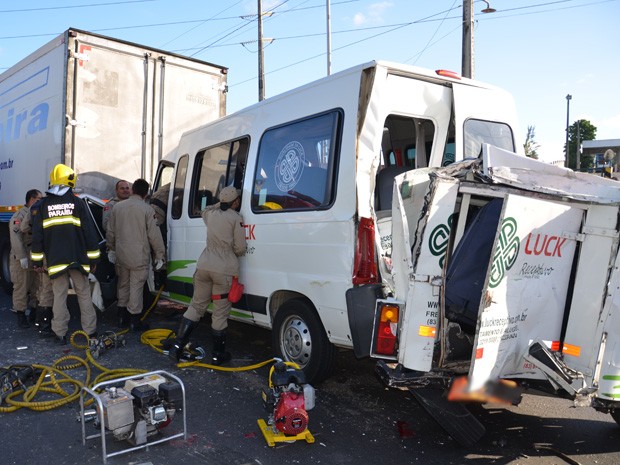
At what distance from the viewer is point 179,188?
6.35 metres

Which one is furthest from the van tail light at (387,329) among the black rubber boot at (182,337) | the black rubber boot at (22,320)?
the black rubber boot at (22,320)

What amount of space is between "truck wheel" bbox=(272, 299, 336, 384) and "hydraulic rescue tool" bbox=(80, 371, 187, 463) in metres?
1.16

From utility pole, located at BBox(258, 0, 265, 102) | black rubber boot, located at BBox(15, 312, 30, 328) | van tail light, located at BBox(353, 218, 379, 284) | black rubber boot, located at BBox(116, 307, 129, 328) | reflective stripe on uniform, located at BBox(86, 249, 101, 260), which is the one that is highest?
utility pole, located at BBox(258, 0, 265, 102)

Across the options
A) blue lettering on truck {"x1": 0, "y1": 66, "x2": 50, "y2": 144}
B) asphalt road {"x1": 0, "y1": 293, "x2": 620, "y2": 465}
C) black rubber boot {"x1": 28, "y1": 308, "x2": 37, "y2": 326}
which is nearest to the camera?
asphalt road {"x1": 0, "y1": 293, "x2": 620, "y2": 465}

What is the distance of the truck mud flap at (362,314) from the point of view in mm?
3582

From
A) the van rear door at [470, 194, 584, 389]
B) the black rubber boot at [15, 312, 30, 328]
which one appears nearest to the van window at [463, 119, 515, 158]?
the van rear door at [470, 194, 584, 389]

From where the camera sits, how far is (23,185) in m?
8.52

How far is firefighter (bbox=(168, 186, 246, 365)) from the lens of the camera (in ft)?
16.4

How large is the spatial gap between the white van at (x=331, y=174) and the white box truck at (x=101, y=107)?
2603 mm

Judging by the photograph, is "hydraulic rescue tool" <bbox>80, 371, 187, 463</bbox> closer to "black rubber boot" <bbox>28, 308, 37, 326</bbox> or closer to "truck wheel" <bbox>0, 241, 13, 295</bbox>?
"black rubber boot" <bbox>28, 308, 37, 326</bbox>

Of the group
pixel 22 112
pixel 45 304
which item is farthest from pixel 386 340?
pixel 22 112

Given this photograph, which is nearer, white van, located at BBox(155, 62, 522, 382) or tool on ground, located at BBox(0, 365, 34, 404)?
white van, located at BBox(155, 62, 522, 382)

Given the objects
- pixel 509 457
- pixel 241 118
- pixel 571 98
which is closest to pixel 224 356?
pixel 241 118

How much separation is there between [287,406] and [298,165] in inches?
77.4
